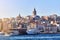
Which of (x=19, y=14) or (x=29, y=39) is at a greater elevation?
(x=19, y=14)

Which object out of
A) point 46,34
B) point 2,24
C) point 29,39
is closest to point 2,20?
point 2,24

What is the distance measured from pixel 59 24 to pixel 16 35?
1368mm

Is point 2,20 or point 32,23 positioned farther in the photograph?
point 32,23

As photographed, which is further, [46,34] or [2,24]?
[46,34]

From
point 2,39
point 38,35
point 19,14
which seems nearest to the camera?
point 2,39

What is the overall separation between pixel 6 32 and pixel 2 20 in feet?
1.48

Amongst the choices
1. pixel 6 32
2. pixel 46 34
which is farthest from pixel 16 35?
pixel 46 34

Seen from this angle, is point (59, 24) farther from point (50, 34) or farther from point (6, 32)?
point (6, 32)

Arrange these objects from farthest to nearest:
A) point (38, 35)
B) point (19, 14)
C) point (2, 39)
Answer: point (38, 35), point (19, 14), point (2, 39)

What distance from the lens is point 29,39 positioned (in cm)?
984

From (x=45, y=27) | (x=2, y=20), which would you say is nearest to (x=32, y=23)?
(x=45, y=27)

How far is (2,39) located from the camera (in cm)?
905

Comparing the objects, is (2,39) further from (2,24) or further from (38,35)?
(38,35)

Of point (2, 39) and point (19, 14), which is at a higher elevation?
point (19, 14)
